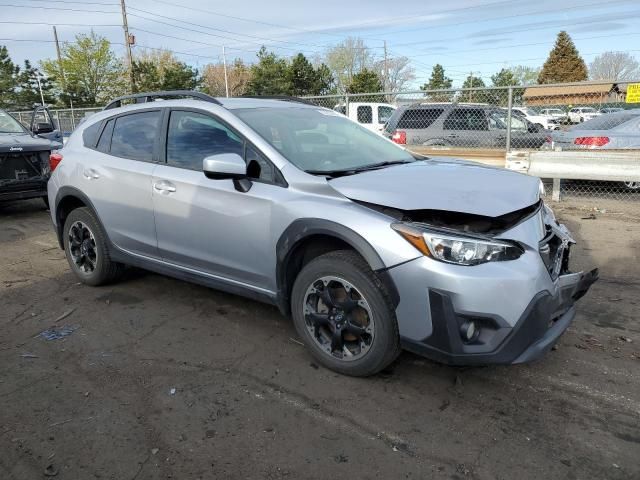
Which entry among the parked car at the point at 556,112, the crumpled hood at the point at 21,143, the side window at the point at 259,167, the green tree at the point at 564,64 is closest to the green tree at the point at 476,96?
the parked car at the point at 556,112

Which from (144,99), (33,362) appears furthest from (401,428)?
(144,99)

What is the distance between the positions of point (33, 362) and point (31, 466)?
1229 millimetres

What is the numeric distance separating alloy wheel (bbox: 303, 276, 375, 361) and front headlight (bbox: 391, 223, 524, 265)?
19.9 inches

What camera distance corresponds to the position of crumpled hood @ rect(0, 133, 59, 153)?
324 inches

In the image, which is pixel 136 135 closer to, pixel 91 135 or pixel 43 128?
pixel 91 135

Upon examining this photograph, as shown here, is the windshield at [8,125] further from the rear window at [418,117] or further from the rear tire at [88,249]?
the rear window at [418,117]

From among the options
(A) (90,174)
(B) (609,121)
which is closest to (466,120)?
(B) (609,121)

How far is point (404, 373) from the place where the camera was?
10.9ft

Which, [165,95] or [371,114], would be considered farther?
[371,114]

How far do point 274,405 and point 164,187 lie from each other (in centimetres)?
194

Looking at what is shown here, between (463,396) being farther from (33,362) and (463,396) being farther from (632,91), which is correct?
(632,91)

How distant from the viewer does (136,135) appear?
4.50 meters

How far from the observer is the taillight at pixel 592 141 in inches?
367

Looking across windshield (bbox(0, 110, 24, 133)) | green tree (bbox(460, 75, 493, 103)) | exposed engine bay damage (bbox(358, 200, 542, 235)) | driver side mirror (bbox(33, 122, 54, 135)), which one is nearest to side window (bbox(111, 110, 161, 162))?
exposed engine bay damage (bbox(358, 200, 542, 235))
